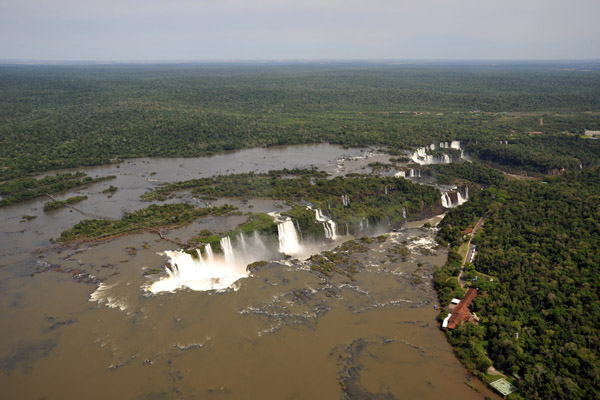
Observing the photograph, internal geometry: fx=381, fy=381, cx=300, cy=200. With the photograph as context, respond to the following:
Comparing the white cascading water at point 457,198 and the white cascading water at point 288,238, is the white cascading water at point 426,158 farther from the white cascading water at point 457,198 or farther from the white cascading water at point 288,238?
the white cascading water at point 288,238

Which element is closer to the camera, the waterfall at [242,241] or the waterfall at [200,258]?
the waterfall at [200,258]

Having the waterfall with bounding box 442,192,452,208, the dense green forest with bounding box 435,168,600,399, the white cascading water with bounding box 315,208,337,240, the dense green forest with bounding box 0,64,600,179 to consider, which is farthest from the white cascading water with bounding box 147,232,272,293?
the dense green forest with bounding box 0,64,600,179

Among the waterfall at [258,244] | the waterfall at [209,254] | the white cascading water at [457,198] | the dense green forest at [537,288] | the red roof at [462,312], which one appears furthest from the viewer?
the white cascading water at [457,198]

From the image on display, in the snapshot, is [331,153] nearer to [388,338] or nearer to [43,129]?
[388,338]

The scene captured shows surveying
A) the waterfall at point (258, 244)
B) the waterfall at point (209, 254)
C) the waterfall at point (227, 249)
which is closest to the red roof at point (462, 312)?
the waterfall at point (258, 244)

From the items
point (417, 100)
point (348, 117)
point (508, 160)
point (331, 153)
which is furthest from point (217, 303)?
point (417, 100)

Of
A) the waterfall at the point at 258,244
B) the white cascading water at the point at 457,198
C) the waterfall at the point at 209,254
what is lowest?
the white cascading water at the point at 457,198

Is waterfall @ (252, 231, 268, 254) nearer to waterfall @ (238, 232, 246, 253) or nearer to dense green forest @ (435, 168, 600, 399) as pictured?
waterfall @ (238, 232, 246, 253)
